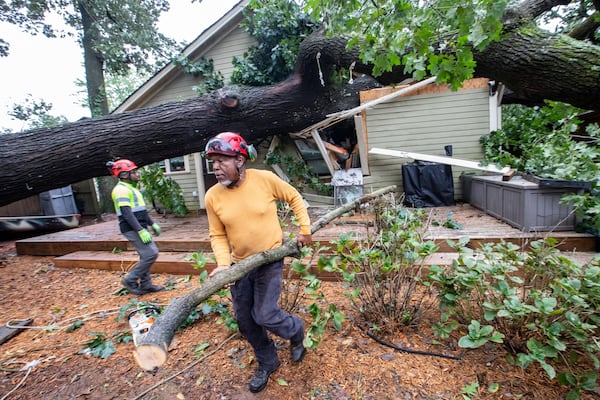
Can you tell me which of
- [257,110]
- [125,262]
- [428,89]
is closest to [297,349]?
[125,262]

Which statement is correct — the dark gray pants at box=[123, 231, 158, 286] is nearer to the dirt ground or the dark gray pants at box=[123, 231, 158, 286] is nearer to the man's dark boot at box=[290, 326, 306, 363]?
the dirt ground

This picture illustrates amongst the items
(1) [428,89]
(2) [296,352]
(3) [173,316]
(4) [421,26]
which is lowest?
(2) [296,352]

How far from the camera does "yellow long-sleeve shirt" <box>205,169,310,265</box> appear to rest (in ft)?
6.34

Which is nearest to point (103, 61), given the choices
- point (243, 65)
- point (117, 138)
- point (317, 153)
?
point (243, 65)

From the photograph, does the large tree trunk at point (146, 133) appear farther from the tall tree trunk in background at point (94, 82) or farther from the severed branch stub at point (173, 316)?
the tall tree trunk in background at point (94, 82)

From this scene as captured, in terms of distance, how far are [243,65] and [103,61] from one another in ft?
33.0

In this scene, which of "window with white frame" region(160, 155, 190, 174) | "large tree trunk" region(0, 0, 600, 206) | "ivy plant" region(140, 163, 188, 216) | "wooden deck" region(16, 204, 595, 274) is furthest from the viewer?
"window with white frame" region(160, 155, 190, 174)

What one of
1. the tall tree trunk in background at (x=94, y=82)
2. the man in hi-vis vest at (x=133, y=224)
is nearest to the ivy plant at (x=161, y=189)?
the man in hi-vis vest at (x=133, y=224)

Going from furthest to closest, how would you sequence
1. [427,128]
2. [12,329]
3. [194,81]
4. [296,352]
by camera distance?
1. [194,81]
2. [427,128]
3. [12,329]
4. [296,352]

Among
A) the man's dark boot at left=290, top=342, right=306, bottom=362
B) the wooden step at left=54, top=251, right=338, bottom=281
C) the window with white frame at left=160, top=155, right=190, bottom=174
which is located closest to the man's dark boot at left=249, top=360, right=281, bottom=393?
the man's dark boot at left=290, top=342, right=306, bottom=362

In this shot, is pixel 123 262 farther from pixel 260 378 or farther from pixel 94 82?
pixel 94 82

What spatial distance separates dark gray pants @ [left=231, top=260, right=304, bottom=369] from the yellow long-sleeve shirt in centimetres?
19

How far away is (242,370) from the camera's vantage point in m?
2.20

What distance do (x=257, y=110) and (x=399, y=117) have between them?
3740mm
